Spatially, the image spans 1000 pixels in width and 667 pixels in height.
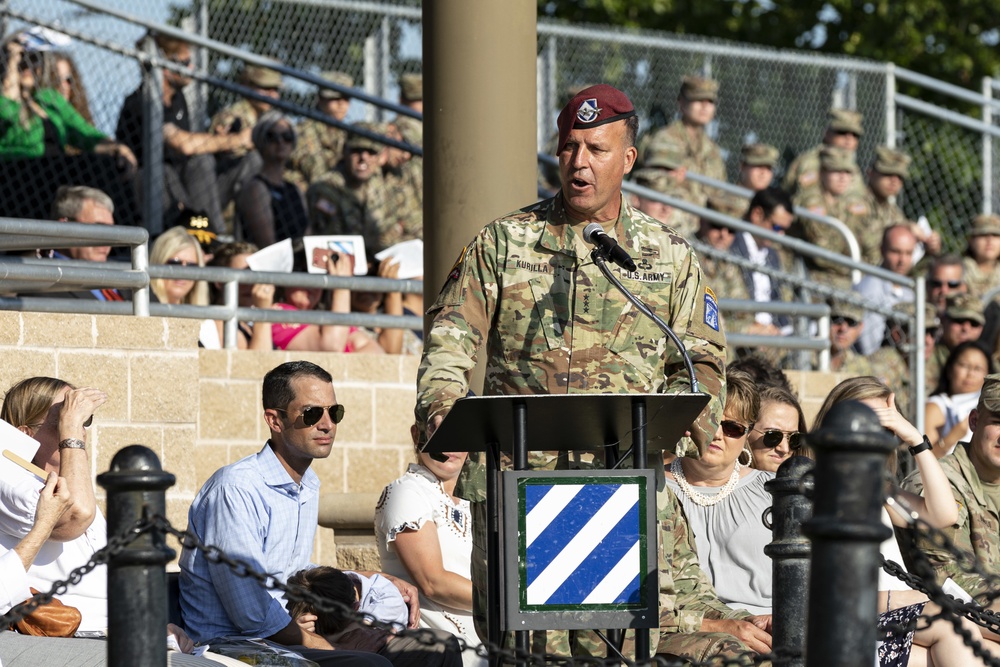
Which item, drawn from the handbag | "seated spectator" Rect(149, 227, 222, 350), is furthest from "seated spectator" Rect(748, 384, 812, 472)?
the handbag

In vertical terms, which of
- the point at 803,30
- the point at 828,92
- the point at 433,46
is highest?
the point at 803,30

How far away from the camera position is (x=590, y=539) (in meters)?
4.48

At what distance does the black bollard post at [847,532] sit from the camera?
3.49m

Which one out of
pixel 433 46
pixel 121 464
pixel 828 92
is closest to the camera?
pixel 121 464

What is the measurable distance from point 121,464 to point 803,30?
21093mm

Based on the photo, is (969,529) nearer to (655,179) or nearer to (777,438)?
(777,438)

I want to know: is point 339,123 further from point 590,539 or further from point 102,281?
point 590,539

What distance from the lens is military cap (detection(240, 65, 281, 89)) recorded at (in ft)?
35.2

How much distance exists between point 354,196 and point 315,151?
0.68 metres

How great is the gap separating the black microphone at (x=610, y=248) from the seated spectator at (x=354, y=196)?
19.6 feet

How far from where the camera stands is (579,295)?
511 centimetres

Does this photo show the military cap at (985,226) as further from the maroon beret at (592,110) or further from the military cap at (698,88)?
the maroon beret at (592,110)

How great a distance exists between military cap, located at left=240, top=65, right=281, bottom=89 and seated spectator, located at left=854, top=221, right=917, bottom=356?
3.98 metres

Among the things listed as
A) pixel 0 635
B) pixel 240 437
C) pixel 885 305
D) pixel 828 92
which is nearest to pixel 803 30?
pixel 828 92
